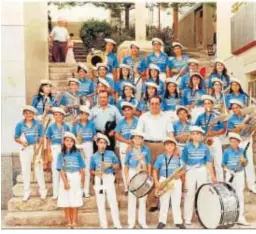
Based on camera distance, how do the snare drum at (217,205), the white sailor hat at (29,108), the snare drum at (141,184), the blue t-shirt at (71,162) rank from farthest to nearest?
the white sailor hat at (29,108), the blue t-shirt at (71,162), the snare drum at (141,184), the snare drum at (217,205)

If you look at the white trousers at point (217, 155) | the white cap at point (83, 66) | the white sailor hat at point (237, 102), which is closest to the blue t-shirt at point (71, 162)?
the white cap at point (83, 66)

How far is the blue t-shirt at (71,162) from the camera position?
5988mm

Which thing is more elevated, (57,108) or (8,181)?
(57,108)

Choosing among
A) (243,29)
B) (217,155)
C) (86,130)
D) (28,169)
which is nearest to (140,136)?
(86,130)

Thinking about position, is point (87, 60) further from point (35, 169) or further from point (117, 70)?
point (35, 169)

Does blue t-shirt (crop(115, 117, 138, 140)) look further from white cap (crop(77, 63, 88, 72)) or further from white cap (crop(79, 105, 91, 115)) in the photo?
white cap (crop(77, 63, 88, 72))

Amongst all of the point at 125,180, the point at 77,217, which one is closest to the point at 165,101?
the point at 125,180

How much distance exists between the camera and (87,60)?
245 inches

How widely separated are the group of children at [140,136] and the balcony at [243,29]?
236 millimetres

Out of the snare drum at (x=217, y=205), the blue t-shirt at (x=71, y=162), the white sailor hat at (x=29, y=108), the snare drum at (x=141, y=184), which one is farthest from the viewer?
the white sailor hat at (x=29, y=108)

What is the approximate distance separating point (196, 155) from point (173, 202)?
0.49m

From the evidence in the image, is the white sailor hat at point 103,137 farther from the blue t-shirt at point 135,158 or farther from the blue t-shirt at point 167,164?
the blue t-shirt at point 167,164

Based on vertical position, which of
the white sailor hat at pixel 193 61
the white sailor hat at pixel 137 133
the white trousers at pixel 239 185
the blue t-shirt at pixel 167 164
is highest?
the white sailor hat at pixel 193 61

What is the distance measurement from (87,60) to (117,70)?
0.31m
